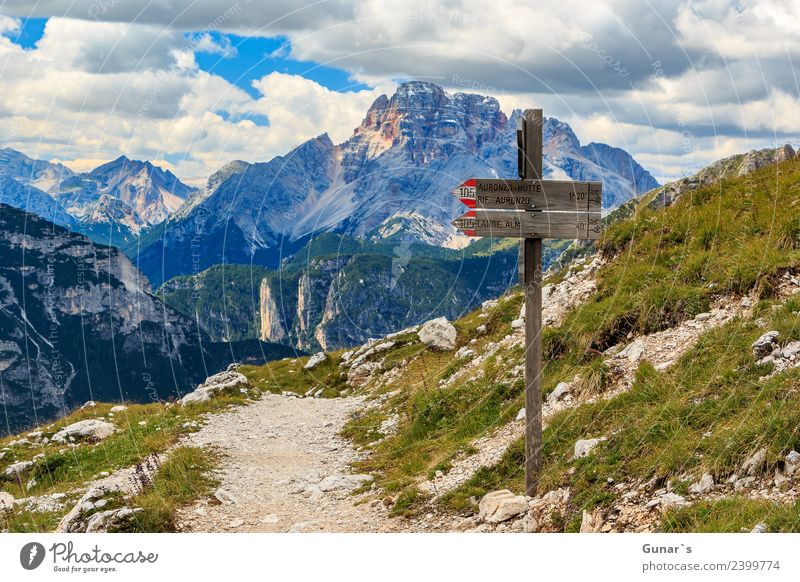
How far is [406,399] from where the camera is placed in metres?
25.0

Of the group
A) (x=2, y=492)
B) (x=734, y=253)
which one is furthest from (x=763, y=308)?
(x=2, y=492)

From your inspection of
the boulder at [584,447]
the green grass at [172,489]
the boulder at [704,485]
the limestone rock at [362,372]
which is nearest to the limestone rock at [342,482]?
the green grass at [172,489]

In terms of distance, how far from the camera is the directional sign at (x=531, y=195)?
12.2 meters

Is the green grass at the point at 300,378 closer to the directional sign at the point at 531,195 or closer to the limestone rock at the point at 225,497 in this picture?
the limestone rock at the point at 225,497

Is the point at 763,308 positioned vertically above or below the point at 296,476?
above

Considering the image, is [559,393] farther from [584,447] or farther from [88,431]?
[88,431]

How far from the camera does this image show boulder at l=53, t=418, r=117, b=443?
25250 mm

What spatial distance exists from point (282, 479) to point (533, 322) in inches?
351

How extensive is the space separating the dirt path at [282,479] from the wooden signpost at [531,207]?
5532 millimetres

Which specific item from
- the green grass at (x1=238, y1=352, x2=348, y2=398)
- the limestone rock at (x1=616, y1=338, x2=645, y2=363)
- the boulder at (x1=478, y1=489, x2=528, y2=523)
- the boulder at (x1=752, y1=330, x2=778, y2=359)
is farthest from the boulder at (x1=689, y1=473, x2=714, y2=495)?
the green grass at (x1=238, y1=352, x2=348, y2=398)
